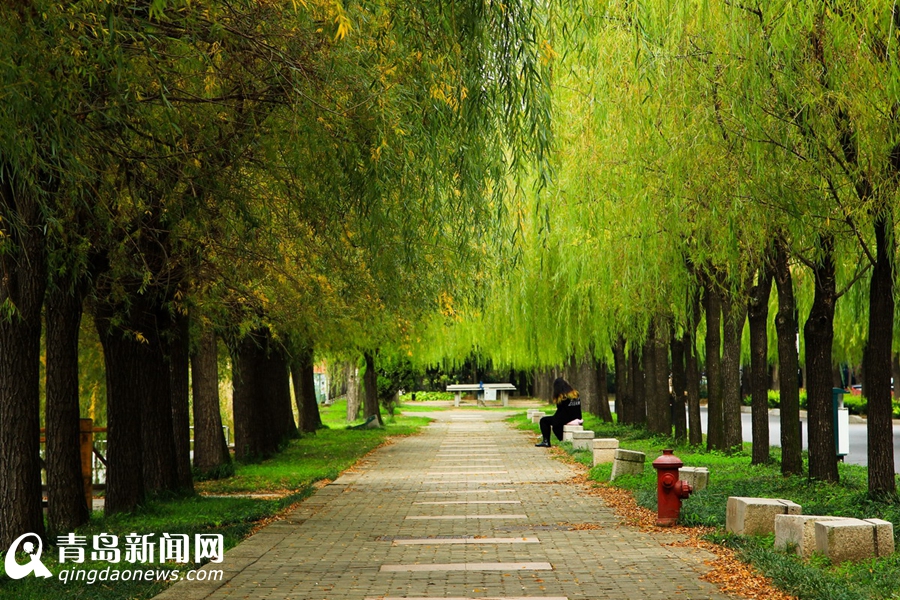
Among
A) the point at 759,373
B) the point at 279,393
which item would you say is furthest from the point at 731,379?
the point at 279,393

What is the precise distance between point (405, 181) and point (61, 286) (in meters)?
5.37

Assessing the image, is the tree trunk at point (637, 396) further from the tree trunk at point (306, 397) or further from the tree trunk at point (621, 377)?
the tree trunk at point (306, 397)

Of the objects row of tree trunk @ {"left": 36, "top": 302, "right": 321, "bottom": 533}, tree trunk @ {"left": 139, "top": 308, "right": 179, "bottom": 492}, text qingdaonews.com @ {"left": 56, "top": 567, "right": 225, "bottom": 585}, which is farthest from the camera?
tree trunk @ {"left": 139, "top": 308, "right": 179, "bottom": 492}

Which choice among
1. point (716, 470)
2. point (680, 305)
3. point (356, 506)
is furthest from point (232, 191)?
point (680, 305)

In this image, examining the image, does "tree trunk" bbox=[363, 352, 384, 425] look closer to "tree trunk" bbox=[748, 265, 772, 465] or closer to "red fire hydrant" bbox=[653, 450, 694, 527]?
"tree trunk" bbox=[748, 265, 772, 465]

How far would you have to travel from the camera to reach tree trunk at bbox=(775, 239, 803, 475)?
Result: 16.4 metres

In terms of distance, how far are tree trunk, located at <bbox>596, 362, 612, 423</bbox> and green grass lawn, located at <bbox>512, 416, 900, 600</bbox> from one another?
14865 millimetres

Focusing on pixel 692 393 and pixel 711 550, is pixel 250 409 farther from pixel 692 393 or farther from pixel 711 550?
pixel 711 550

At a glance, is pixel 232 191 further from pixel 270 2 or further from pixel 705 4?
pixel 705 4

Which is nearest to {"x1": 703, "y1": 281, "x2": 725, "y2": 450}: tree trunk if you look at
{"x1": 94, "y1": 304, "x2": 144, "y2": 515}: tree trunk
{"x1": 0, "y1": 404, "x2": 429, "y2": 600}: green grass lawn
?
{"x1": 0, "y1": 404, "x2": 429, "y2": 600}: green grass lawn

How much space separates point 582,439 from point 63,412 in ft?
51.1

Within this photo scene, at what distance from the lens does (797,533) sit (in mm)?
9531

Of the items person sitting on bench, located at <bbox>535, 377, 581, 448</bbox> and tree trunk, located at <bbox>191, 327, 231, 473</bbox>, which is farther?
person sitting on bench, located at <bbox>535, 377, 581, 448</bbox>

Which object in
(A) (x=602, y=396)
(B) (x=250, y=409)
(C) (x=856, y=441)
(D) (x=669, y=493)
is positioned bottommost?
(C) (x=856, y=441)
